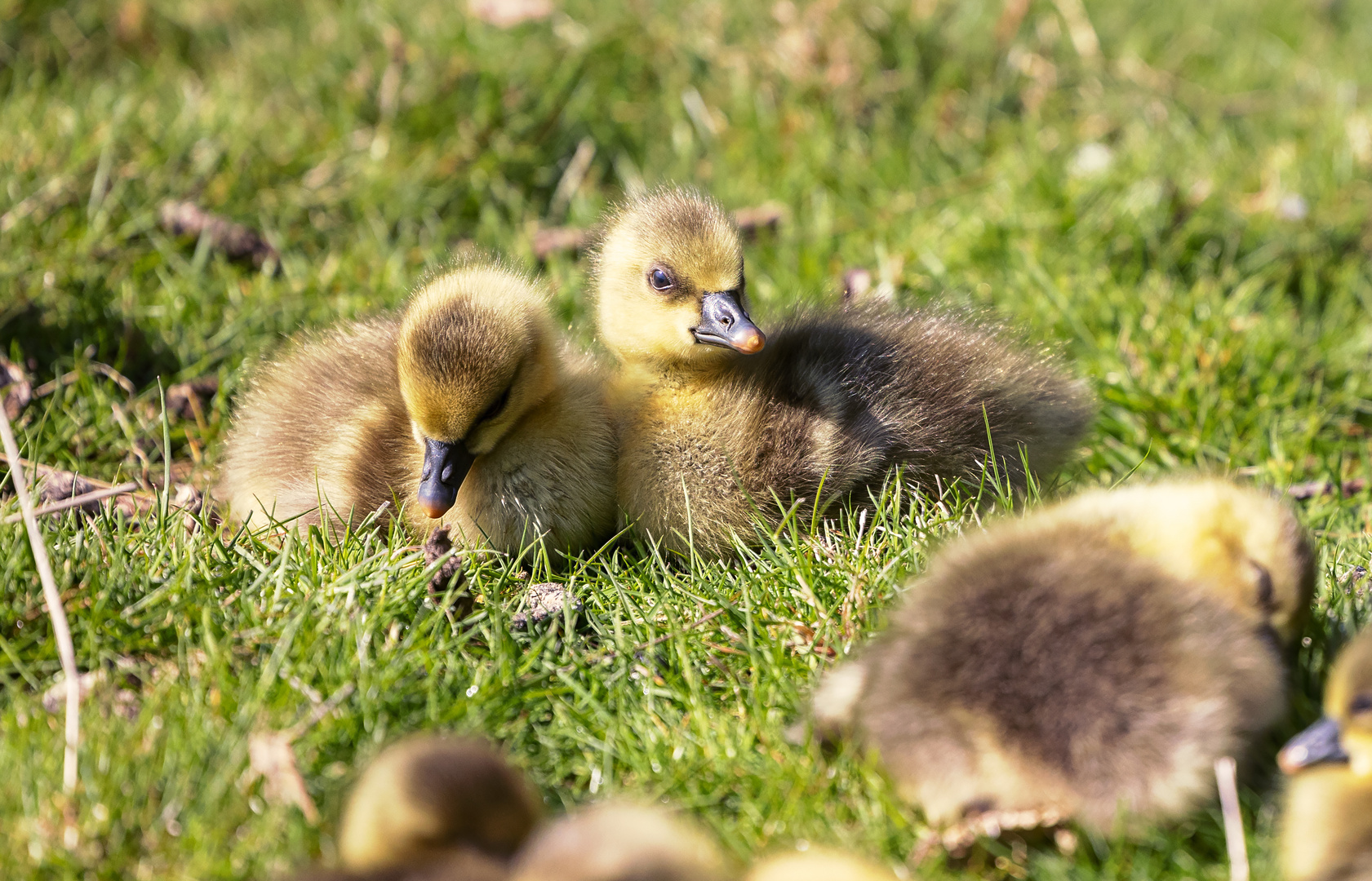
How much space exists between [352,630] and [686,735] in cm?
69

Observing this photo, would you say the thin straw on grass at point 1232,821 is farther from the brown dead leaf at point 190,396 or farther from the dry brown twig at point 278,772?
the brown dead leaf at point 190,396

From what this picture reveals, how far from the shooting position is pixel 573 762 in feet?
8.19

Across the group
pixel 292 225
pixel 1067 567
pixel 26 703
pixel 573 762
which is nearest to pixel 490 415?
pixel 573 762

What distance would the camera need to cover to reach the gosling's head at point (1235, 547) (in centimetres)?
231

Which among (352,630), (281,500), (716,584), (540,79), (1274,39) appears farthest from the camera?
(1274,39)

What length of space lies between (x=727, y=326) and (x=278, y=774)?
1500mm

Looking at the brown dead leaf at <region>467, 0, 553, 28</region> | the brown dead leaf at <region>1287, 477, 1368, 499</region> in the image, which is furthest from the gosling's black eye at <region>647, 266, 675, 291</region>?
the brown dead leaf at <region>467, 0, 553, 28</region>

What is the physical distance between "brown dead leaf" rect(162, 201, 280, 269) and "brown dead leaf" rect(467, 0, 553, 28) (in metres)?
1.68

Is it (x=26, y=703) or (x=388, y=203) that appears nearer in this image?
(x=26, y=703)

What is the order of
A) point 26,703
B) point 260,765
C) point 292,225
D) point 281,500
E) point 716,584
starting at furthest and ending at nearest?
1. point 292,225
2. point 281,500
3. point 716,584
4. point 26,703
5. point 260,765

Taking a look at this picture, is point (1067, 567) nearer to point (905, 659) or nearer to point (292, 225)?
point (905, 659)

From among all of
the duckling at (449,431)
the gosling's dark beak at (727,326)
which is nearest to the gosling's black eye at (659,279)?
the gosling's dark beak at (727,326)

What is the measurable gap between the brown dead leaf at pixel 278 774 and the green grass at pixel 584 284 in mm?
24

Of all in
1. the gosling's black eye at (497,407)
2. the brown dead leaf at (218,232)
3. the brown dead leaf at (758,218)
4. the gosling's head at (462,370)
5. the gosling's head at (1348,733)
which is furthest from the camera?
the brown dead leaf at (758,218)
